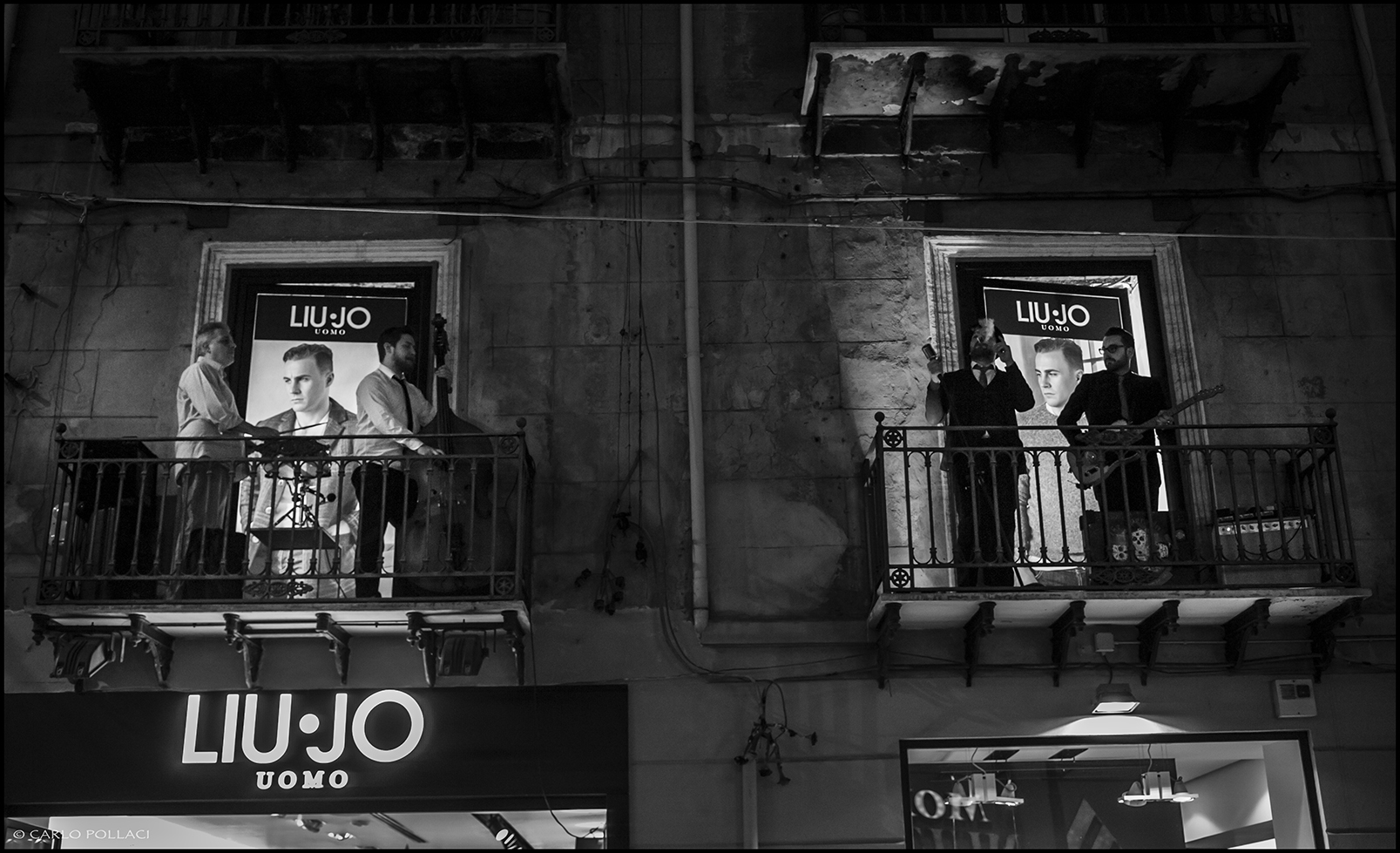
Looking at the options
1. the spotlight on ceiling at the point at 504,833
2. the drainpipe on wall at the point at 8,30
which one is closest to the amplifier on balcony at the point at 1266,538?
the spotlight on ceiling at the point at 504,833

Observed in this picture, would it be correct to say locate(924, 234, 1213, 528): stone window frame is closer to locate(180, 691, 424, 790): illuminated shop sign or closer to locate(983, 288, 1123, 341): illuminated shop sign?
locate(983, 288, 1123, 341): illuminated shop sign

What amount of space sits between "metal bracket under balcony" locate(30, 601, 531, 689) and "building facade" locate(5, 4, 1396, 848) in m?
0.04

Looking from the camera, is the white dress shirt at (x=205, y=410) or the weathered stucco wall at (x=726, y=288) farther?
the weathered stucco wall at (x=726, y=288)

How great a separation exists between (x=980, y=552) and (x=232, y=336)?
5.73 meters

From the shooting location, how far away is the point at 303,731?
30.8 ft

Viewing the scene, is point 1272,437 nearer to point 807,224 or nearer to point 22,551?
point 807,224

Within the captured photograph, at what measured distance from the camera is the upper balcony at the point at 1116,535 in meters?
9.07

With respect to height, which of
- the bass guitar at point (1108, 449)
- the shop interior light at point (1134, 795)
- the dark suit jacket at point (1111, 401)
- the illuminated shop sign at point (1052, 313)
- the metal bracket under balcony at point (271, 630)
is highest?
the illuminated shop sign at point (1052, 313)

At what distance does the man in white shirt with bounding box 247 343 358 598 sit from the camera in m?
9.23

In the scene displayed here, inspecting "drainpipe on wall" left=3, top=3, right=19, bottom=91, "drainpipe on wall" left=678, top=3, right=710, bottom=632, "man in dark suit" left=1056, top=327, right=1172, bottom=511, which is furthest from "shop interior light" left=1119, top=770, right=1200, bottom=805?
"drainpipe on wall" left=3, top=3, right=19, bottom=91

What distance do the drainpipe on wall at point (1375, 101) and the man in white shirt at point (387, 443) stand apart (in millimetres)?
7377

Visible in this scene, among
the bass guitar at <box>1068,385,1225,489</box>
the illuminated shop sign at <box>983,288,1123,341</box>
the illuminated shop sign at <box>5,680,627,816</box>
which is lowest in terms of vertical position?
the illuminated shop sign at <box>5,680,627,816</box>

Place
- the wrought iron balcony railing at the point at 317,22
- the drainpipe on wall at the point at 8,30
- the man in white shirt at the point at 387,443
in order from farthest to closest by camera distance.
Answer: the drainpipe on wall at the point at 8,30 → the wrought iron balcony railing at the point at 317,22 → the man in white shirt at the point at 387,443

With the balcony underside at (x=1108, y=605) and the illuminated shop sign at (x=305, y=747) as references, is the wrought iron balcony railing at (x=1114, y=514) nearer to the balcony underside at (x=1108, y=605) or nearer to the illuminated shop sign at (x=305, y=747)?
the balcony underside at (x=1108, y=605)
